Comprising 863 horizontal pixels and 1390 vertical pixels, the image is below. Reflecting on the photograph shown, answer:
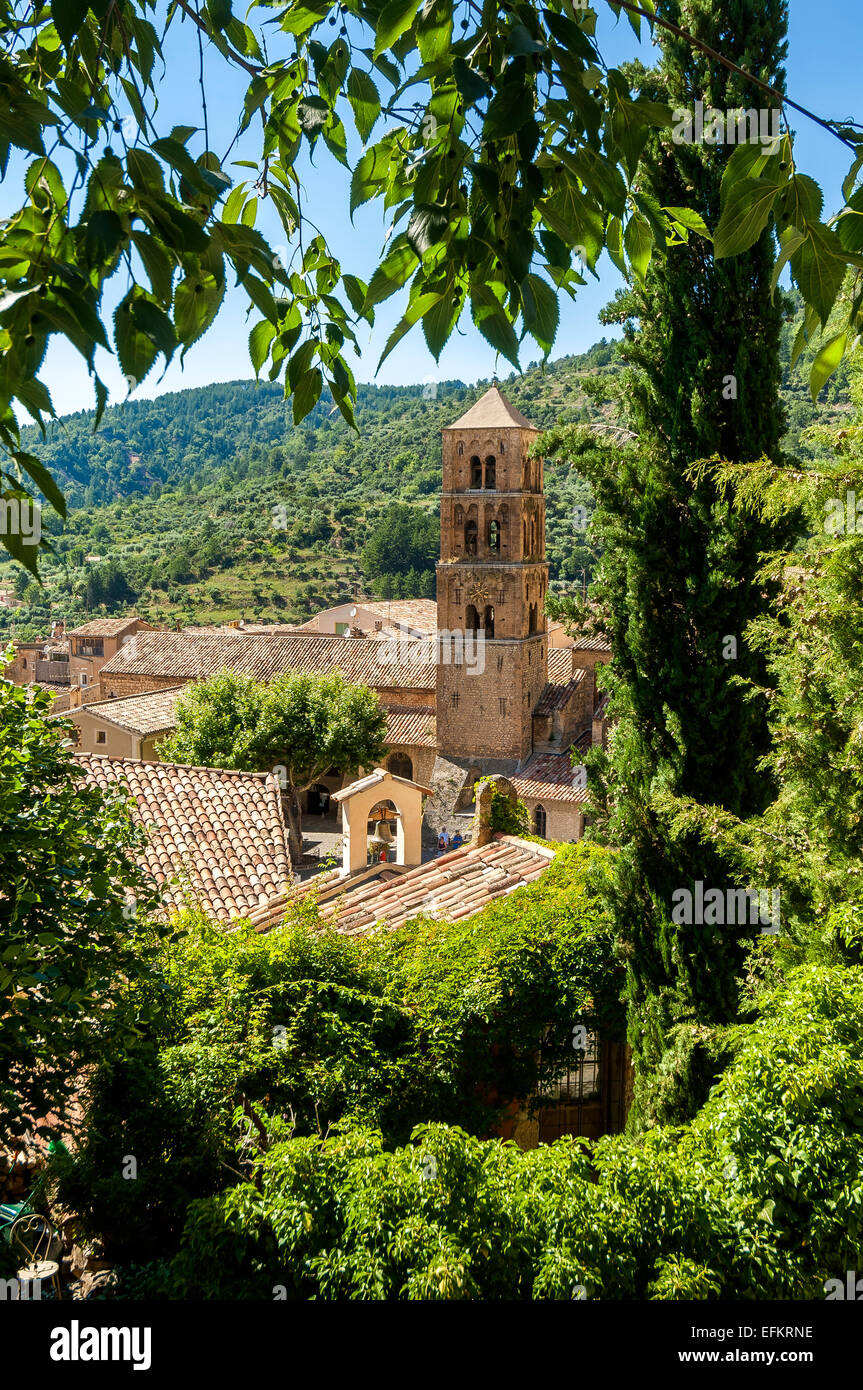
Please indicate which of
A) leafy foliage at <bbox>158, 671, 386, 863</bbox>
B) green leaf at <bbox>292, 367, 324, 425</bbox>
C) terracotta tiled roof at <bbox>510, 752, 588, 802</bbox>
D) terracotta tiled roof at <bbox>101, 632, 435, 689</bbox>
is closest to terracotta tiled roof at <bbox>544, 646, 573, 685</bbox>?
terracotta tiled roof at <bbox>510, 752, 588, 802</bbox>

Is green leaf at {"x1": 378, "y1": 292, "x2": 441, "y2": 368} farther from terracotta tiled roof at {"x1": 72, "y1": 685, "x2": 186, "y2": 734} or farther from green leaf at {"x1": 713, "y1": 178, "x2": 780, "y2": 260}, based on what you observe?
terracotta tiled roof at {"x1": 72, "y1": 685, "x2": 186, "y2": 734}

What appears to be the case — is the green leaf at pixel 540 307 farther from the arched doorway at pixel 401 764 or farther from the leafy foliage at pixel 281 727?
the arched doorway at pixel 401 764

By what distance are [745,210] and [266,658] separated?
4123 centimetres

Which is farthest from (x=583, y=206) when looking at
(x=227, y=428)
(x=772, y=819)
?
(x=227, y=428)

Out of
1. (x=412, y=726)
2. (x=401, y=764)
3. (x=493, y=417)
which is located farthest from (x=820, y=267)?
(x=401, y=764)

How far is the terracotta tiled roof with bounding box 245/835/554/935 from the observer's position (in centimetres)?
1045

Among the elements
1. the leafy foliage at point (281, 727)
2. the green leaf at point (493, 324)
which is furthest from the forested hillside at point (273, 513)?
the green leaf at point (493, 324)

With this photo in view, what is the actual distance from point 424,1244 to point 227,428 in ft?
453

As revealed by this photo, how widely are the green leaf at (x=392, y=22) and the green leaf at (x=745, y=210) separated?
1.92 feet

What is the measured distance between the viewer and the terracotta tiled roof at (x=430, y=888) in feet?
34.3
